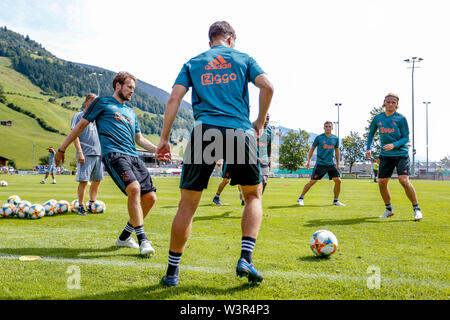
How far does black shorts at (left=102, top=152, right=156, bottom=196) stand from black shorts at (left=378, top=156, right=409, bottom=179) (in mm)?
5581

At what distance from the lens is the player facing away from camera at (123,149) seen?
175 inches

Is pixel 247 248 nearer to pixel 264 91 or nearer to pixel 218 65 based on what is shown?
pixel 264 91

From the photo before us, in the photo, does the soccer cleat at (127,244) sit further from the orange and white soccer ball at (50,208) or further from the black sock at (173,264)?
the orange and white soccer ball at (50,208)

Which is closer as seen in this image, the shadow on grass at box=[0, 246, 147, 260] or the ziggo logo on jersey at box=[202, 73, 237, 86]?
the ziggo logo on jersey at box=[202, 73, 237, 86]

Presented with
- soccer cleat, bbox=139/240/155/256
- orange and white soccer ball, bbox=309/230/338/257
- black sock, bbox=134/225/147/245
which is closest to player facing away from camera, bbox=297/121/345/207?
orange and white soccer ball, bbox=309/230/338/257

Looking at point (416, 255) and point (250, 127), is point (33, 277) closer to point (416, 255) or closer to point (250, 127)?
point (250, 127)

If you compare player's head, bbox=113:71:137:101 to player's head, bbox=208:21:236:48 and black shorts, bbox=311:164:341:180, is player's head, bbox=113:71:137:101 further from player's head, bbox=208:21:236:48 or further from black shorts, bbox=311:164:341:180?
black shorts, bbox=311:164:341:180

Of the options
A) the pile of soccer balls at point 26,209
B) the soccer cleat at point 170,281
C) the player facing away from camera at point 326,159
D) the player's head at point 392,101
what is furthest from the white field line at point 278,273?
the player facing away from camera at point 326,159

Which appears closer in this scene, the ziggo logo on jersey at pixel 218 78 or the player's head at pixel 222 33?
the ziggo logo on jersey at pixel 218 78

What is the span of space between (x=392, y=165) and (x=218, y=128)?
20.0 feet

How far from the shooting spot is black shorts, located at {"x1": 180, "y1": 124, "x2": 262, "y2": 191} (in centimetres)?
307

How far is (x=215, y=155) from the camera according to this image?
3.13 metres

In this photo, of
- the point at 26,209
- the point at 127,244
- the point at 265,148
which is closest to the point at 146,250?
the point at 127,244
